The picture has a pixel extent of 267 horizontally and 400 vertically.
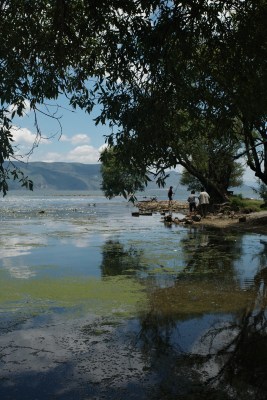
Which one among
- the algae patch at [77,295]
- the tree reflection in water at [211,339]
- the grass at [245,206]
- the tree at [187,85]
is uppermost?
the tree at [187,85]

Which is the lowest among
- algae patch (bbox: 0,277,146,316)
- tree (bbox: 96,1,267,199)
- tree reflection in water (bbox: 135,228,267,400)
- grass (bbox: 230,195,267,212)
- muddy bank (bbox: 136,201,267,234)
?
algae patch (bbox: 0,277,146,316)

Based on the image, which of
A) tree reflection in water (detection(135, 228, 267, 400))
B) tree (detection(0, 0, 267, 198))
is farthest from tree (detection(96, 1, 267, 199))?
tree reflection in water (detection(135, 228, 267, 400))

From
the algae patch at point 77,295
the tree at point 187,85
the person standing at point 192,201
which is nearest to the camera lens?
the tree at point 187,85

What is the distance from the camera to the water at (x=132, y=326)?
17.9ft

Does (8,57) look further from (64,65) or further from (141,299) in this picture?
(141,299)

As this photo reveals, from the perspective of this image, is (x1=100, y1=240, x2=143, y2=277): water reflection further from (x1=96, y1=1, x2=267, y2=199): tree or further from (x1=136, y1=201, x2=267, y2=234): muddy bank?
(x1=136, y1=201, x2=267, y2=234): muddy bank

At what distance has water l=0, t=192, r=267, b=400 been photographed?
17.9 ft

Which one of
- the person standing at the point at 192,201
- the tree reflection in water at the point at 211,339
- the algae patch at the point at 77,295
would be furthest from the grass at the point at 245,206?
the algae patch at the point at 77,295

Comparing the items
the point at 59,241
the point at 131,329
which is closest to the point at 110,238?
the point at 59,241

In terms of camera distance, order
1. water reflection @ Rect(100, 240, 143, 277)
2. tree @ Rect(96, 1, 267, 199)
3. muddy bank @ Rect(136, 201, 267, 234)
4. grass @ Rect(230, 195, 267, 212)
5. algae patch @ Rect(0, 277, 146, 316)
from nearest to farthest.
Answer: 1. tree @ Rect(96, 1, 267, 199)
2. algae patch @ Rect(0, 277, 146, 316)
3. water reflection @ Rect(100, 240, 143, 277)
4. muddy bank @ Rect(136, 201, 267, 234)
5. grass @ Rect(230, 195, 267, 212)

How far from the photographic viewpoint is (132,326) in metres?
7.71

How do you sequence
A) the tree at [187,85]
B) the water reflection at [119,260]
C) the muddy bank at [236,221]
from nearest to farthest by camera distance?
the tree at [187,85] < the water reflection at [119,260] < the muddy bank at [236,221]

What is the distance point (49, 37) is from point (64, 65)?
561mm

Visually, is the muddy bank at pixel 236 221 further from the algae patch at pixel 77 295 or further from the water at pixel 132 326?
the algae patch at pixel 77 295
